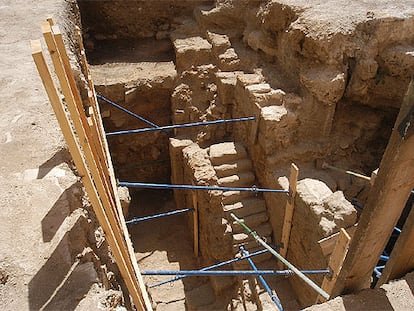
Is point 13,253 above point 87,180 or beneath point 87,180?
beneath

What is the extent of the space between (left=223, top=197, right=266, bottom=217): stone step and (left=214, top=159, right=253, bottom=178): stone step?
596mm

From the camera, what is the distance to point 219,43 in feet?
25.8

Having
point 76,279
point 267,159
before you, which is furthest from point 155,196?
point 76,279

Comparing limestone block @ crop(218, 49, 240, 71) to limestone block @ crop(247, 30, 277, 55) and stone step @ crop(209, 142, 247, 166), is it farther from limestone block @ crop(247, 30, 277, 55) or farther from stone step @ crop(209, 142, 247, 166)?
stone step @ crop(209, 142, 247, 166)

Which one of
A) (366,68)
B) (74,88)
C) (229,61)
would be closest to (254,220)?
(366,68)

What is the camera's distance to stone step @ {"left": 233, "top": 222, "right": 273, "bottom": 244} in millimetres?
6262

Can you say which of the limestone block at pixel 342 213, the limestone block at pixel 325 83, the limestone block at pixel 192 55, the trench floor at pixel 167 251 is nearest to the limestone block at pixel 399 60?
the limestone block at pixel 325 83

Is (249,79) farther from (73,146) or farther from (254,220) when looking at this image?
(73,146)

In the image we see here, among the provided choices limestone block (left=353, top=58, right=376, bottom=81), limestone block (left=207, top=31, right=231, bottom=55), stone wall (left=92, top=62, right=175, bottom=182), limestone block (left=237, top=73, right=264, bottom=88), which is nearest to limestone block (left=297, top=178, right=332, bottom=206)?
limestone block (left=353, top=58, right=376, bottom=81)

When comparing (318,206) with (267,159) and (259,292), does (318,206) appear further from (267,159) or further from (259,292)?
(259,292)

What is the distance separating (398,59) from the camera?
5.77 meters

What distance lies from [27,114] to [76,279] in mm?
2425

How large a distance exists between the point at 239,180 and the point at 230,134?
139cm

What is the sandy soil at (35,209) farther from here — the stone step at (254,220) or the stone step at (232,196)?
the stone step at (254,220)
